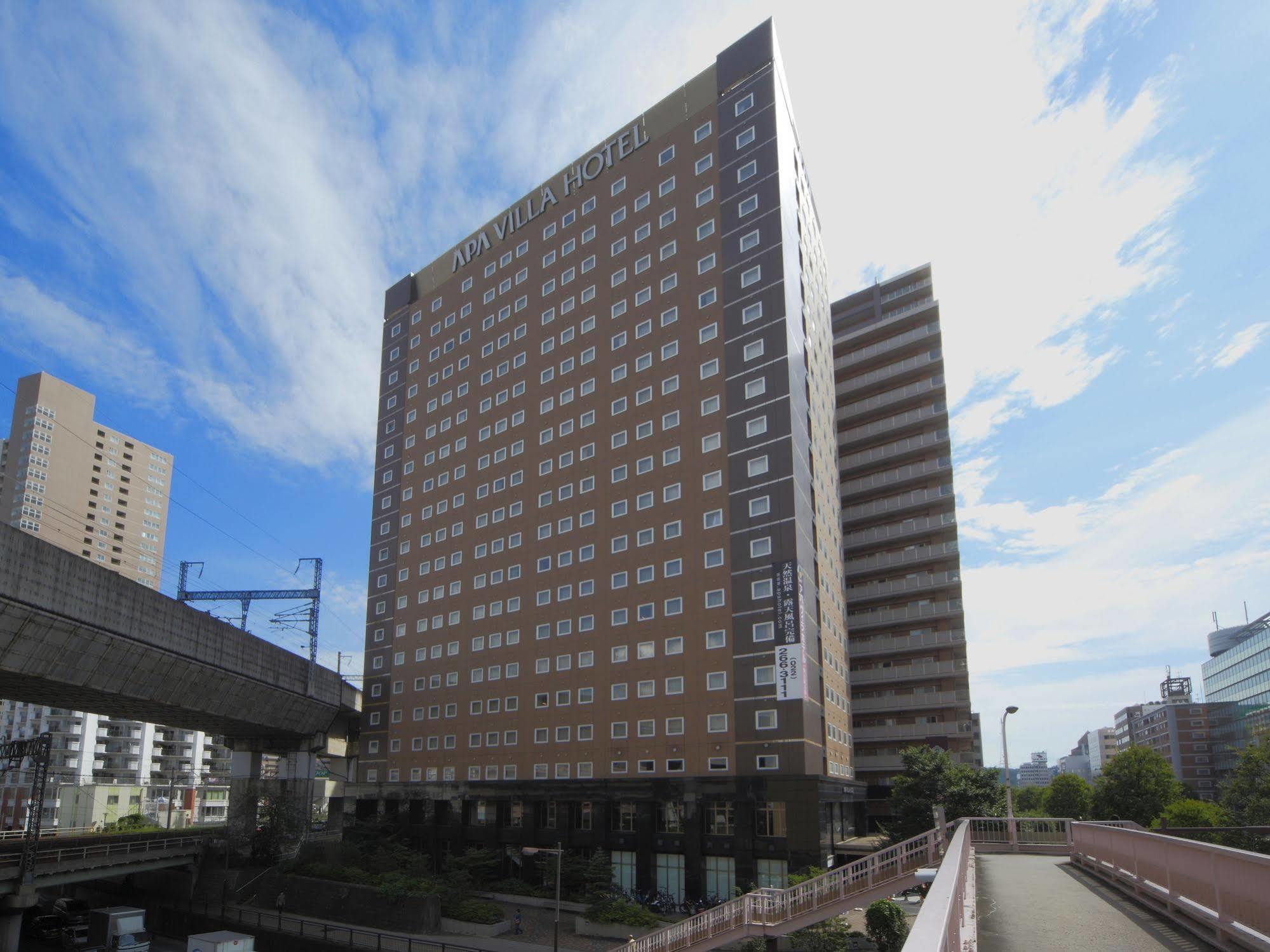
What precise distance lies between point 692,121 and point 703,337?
65.6 feet

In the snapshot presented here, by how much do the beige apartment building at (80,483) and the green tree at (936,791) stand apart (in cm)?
15360

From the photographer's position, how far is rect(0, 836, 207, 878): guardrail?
49875mm

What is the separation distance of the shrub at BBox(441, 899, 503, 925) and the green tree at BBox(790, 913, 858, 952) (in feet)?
72.1

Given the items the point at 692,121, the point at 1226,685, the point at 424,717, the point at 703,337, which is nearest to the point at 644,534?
the point at 703,337

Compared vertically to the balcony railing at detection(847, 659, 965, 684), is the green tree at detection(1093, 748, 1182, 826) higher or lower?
lower

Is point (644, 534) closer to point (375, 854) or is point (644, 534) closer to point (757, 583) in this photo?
point (757, 583)

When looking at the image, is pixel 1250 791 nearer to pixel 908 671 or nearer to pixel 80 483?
pixel 908 671

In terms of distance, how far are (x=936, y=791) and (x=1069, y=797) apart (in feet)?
180

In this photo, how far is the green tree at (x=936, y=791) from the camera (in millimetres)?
56219

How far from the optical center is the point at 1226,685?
159000 mm

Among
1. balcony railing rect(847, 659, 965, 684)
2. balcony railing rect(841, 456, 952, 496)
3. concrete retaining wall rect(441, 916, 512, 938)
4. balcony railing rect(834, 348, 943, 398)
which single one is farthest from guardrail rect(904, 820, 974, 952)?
balcony railing rect(834, 348, 943, 398)

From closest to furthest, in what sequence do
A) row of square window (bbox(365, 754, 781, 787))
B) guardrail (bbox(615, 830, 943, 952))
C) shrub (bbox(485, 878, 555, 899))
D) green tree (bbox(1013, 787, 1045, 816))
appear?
guardrail (bbox(615, 830, 943, 952)) < row of square window (bbox(365, 754, 781, 787)) < shrub (bbox(485, 878, 555, 899)) < green tree (bbox(1013, 787, 1045, 816))

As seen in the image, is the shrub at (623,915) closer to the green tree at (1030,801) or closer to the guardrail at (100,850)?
the guardrail at (100,850)

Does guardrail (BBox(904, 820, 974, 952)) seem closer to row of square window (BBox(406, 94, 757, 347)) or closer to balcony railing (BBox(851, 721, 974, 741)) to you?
row of square window (BBox(406, 94, 757, 347))
